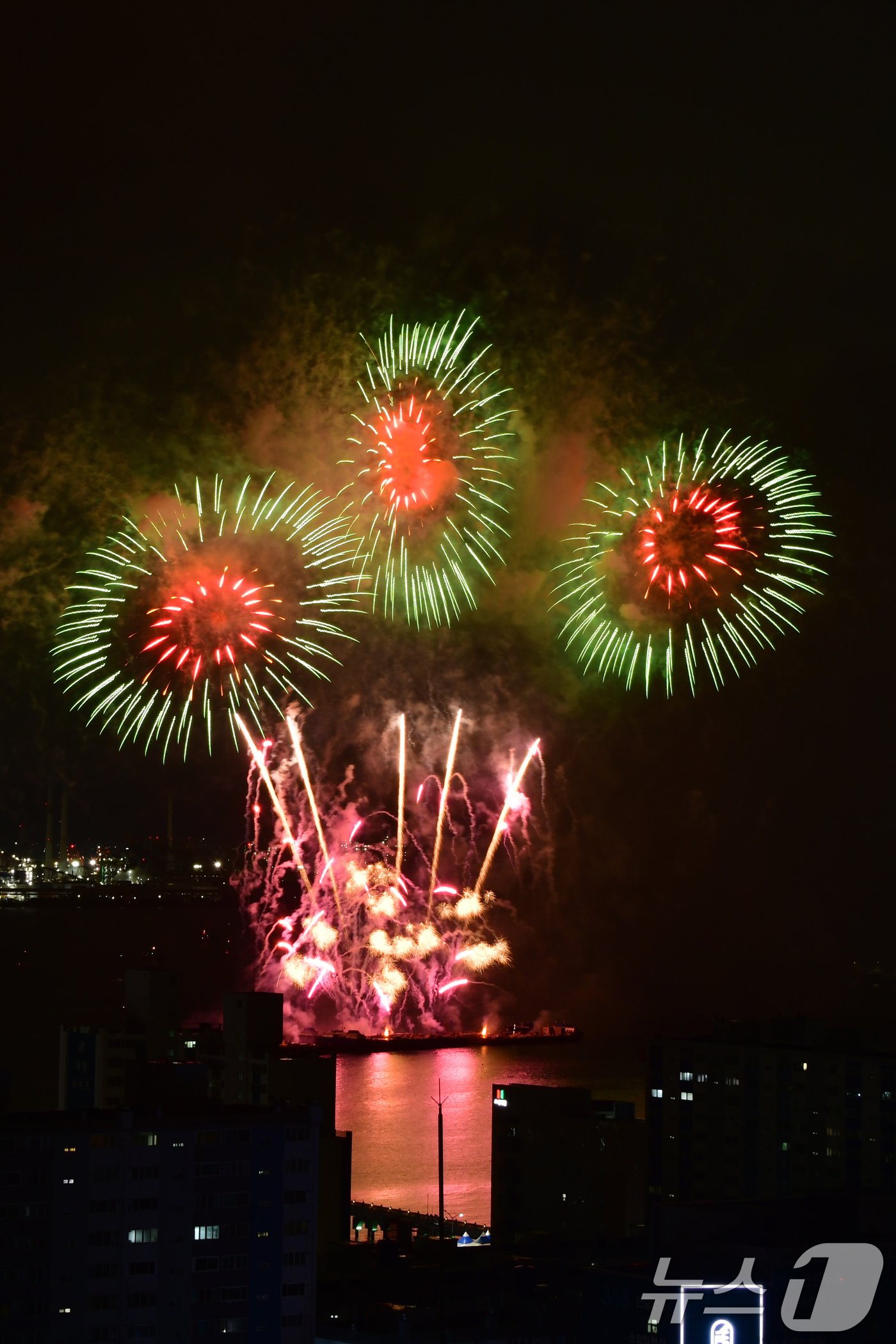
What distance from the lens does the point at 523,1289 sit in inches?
594

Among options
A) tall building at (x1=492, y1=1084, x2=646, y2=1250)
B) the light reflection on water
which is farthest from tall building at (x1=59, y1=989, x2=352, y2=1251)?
the light reflection on water

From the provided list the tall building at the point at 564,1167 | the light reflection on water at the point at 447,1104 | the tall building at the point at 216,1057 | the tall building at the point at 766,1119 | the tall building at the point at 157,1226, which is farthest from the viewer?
the light reflection on water at the point at 447,1104

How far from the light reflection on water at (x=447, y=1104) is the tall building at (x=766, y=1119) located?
284 centimetres

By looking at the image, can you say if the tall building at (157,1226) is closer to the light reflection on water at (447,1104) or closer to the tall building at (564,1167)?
the tall building at (564,1167)

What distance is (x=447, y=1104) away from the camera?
3341 cm

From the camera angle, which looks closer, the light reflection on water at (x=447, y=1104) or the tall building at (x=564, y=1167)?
the tall building at (x=564, y=1167)

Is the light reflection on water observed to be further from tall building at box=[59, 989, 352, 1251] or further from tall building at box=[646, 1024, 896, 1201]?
tall building at box=[646, 1024, 896, 1201]

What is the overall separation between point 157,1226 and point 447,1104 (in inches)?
836

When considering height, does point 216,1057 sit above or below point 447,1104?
above

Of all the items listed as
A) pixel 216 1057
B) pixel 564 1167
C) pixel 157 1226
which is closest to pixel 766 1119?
pixel 564 1167

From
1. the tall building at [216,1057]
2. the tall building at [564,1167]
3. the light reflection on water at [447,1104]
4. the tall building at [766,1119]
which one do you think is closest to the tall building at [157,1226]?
the tall building at [216,1057]

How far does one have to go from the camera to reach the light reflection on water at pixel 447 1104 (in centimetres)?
2483

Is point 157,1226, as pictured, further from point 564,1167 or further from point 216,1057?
point 216,1057

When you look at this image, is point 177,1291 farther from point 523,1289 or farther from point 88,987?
point 88,987
